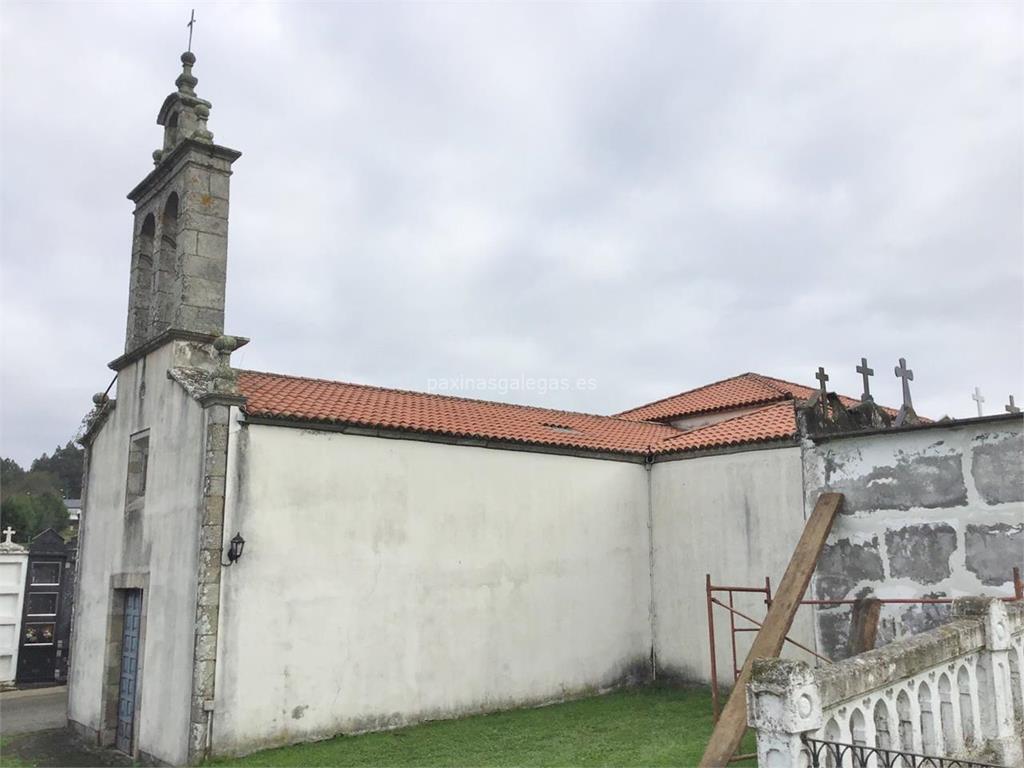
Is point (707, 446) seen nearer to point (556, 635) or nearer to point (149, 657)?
point (556, 635)

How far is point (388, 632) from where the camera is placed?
10359 mm

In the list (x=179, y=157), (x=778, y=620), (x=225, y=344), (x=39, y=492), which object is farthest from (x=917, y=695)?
(x=39, y=492)

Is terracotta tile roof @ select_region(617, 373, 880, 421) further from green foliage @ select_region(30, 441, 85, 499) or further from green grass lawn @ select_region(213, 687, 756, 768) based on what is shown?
green foliage @ select_region(30, 441, 85, 499)

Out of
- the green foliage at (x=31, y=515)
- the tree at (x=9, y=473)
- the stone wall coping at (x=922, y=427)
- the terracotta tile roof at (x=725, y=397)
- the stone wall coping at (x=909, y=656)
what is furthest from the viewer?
the tree at (x=9, y=473)

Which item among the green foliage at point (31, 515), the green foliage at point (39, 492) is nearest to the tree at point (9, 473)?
the green foliage at point (39, 492)

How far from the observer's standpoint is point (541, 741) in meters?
9.49

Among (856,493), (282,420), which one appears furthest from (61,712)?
(856,493)

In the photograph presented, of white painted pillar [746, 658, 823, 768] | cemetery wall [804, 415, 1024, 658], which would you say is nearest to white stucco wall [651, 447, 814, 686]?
cemetery wall [804, 415, 1024, 658]

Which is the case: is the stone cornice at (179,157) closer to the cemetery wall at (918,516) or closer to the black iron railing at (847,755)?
the cemetery wall at (918,516)

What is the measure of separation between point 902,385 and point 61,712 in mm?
13768

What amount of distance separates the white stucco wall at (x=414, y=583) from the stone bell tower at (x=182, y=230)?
2224mm

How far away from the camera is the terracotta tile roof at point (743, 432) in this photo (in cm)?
1176

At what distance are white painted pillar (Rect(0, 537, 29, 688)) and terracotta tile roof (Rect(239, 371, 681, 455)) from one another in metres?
7.30

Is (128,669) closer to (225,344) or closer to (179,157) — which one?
(225,344)
